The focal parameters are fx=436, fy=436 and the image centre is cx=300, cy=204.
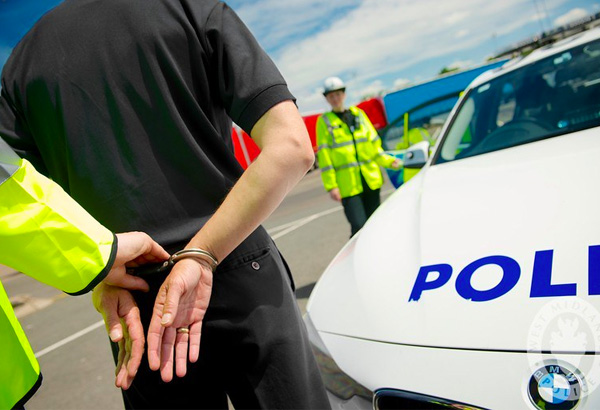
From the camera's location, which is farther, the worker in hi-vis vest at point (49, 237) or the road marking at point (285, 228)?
the road marking at point (285, 228)

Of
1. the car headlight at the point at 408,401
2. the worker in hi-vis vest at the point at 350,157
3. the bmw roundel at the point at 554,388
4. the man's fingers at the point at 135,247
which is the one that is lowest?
the worker in hi-vis vest at the point at 350,157

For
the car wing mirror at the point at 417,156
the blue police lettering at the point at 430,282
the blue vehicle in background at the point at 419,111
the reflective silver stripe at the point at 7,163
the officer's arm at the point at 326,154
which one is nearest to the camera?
the reflective silver stripe at the point at 7,163

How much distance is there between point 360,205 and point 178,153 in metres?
3.20

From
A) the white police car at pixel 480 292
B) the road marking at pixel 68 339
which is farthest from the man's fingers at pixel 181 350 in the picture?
the road marking at pixel 68 339

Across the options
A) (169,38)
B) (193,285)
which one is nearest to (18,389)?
(193,285)

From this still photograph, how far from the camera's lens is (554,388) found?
974mm

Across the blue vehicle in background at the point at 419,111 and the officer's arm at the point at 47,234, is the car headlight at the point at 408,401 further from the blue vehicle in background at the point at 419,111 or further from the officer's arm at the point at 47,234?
the blue vehicle in background at the point at 419,111

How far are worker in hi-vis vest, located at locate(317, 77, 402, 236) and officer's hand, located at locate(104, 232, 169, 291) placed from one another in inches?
124

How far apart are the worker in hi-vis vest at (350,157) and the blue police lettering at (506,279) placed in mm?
2656

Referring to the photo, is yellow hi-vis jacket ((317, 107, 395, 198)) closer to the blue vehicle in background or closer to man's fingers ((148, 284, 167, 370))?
the blue vehicle in background

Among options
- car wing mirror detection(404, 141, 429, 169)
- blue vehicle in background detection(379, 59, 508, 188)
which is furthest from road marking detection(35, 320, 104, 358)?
car wing mirror detection(404, 141, 429, 169)

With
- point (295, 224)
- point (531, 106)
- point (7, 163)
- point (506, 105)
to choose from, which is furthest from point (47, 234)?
point (295, 224)

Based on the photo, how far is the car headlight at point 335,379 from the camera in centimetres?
128

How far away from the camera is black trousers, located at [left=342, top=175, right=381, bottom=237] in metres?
4.06
